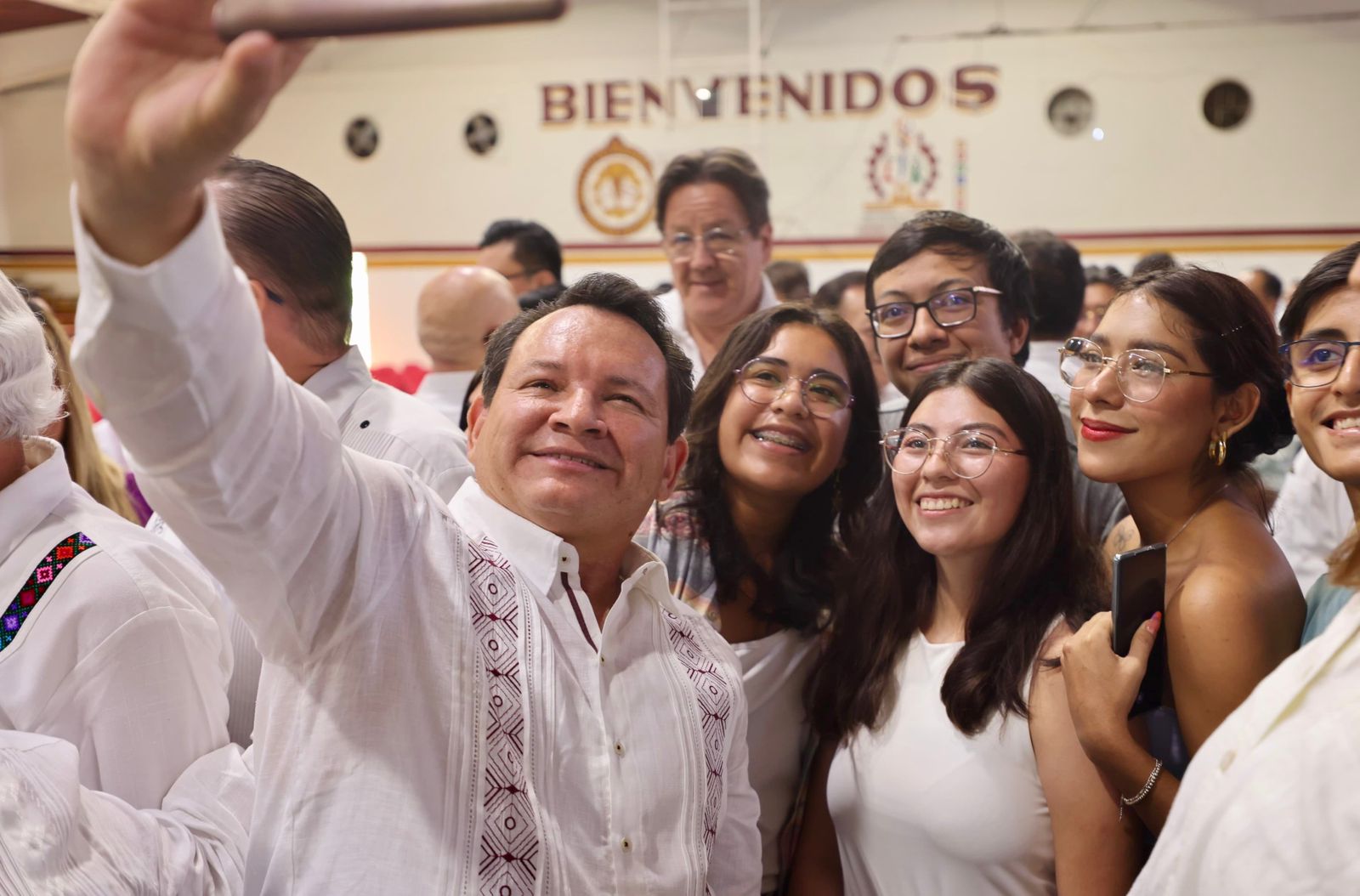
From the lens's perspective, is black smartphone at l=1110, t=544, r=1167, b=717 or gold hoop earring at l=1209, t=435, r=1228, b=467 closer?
black smartphone at l=1110, t=544, r=1167, b=717

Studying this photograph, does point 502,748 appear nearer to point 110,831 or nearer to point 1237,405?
point 110,831

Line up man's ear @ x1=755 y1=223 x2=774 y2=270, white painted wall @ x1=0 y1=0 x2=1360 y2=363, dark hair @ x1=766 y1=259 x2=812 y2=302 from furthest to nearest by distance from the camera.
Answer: white painted wall @ x1=0 y1=0 x2=1360 y2=363 < dark hair @ x1=766 y1=259 x2=812 y2=302 < man's ear @ x1=755 y1=223 x2=774 y2=270

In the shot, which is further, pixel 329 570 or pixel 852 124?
pixel 852 124

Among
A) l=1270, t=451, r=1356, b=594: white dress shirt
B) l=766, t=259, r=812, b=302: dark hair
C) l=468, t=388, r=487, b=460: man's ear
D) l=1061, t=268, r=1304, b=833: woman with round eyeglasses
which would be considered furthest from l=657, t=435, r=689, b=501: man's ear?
l=766, t=259, r=812, b=302: dark hair

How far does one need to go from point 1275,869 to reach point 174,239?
1.20 m

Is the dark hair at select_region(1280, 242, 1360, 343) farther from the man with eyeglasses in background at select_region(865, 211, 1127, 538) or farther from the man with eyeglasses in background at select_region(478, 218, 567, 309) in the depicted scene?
the man with eyeglasses in background at select_region(478, 218, 567, 309)

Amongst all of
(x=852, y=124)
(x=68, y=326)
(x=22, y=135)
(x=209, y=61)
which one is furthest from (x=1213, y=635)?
(x=852, y=124)

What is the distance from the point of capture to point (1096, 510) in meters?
2.80

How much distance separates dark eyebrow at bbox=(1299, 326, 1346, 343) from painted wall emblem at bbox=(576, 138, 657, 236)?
844 cm

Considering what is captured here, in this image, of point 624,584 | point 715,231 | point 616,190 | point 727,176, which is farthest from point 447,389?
point 616,190

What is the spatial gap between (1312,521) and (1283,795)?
283 cm

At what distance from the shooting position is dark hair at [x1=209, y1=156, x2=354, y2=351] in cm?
223

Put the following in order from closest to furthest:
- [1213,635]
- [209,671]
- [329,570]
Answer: [329,570]
[209,671]
[1213,635]

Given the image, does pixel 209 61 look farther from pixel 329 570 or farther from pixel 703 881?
pixel 703 881
